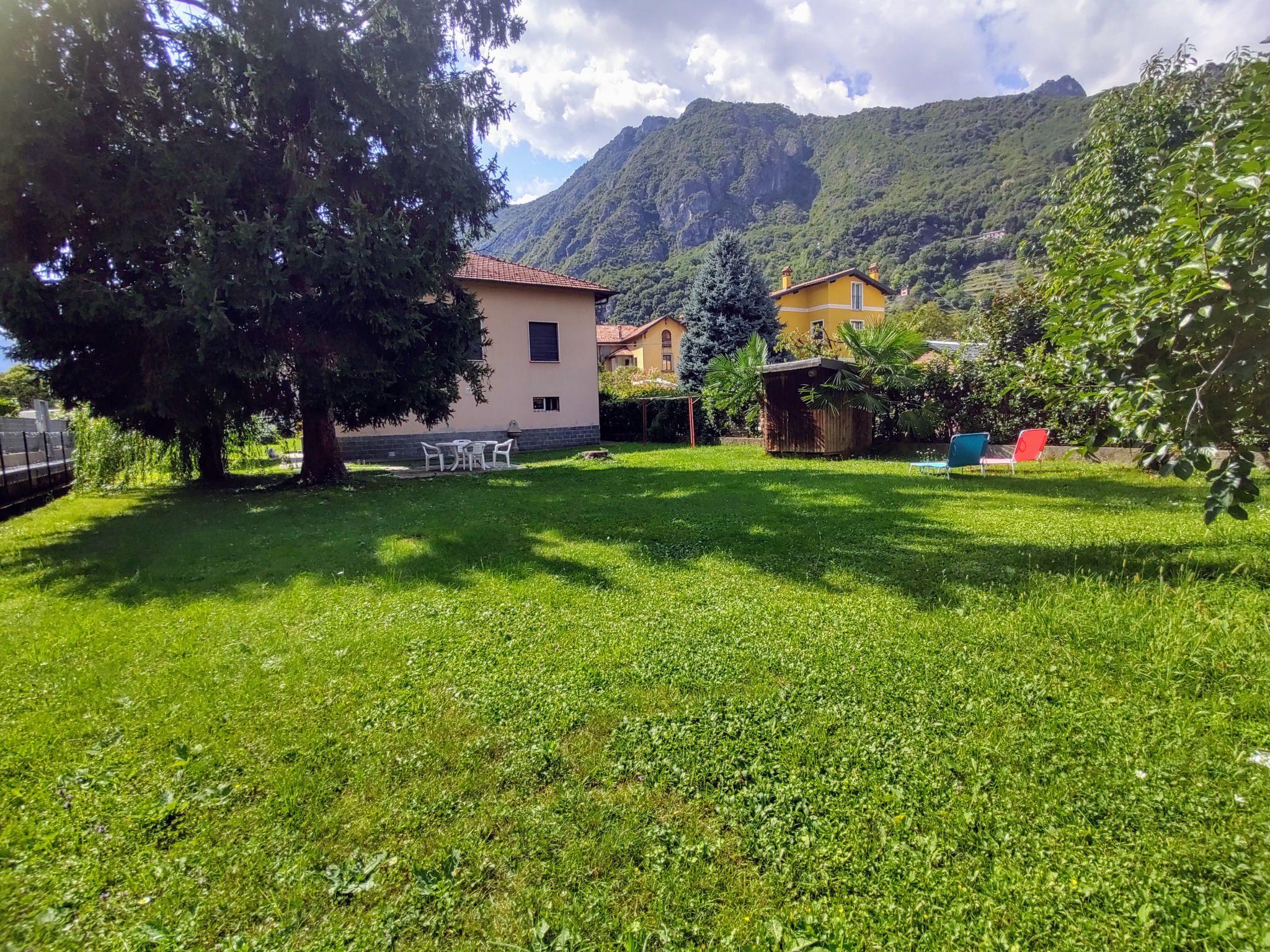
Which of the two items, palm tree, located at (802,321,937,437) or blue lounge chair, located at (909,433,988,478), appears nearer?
blue lounge chair, located at (909,433,988,478)

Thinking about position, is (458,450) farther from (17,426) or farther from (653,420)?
(17,426)

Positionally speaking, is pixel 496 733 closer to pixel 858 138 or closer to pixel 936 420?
pixel 936 420

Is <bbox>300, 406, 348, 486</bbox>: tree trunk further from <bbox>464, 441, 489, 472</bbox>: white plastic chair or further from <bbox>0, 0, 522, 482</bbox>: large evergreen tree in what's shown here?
<bbox>464, 441, 489, 472</bbox>: white plastic chair

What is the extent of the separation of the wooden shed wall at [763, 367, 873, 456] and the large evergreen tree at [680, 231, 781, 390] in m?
13.9

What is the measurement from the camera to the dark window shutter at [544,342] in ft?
66.1

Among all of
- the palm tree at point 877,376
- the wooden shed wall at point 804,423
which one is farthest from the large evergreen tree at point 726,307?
the palm tree at point 877,376

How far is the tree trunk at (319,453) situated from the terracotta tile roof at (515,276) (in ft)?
28.3

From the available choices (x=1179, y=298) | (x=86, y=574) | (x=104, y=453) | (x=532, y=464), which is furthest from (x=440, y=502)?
(x=104, y=453)

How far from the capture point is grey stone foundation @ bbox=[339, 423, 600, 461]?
693 inches

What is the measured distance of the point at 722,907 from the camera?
1.74m

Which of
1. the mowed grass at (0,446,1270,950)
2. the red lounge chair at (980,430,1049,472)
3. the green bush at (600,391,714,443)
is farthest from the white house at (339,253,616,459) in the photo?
the red lounge chair at (980,430,1049,472)

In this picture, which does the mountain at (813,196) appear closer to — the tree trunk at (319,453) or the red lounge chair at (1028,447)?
the tree trunk at (319,453)

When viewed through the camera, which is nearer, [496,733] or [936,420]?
[496,733]

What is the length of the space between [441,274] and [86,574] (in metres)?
7.26
